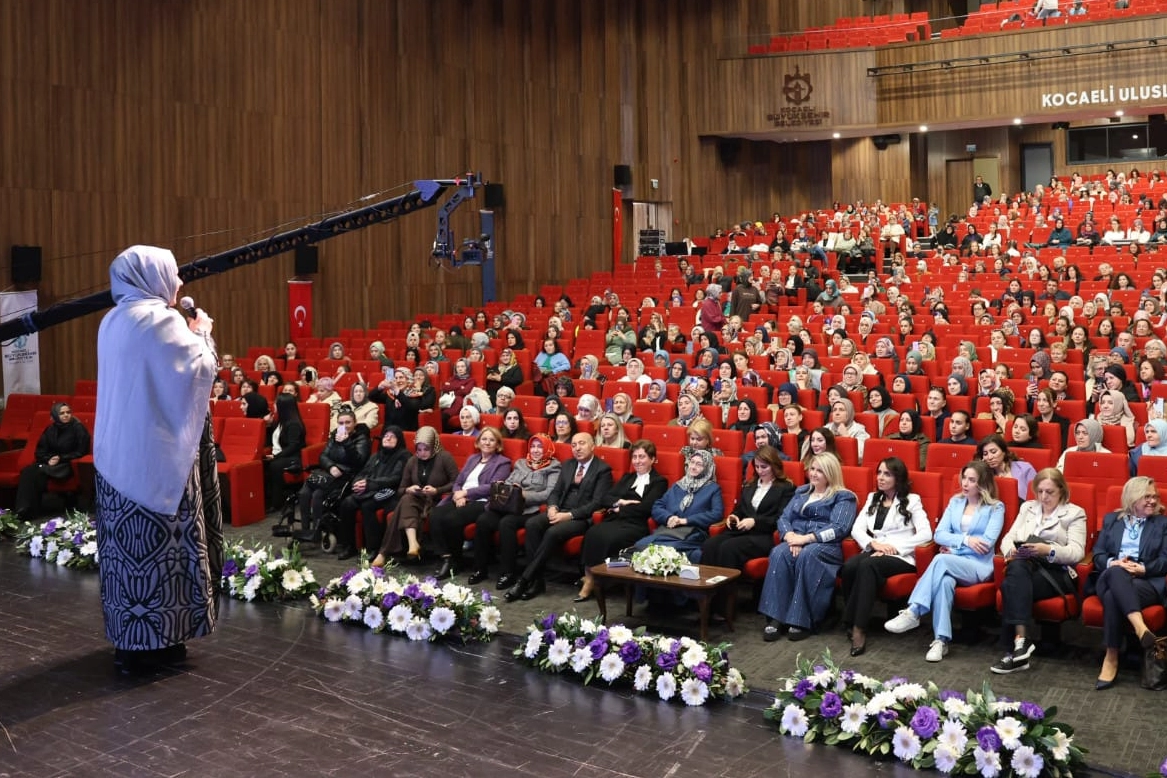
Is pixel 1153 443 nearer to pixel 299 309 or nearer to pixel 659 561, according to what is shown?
pixel 659 561

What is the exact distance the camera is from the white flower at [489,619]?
5.23 m

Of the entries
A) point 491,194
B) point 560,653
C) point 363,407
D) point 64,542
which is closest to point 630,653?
point 560,653

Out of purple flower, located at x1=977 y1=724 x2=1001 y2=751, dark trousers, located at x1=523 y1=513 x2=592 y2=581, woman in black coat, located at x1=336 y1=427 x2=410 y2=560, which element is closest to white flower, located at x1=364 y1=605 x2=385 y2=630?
dark trousers, located at x1=523 y1=513 x2=592 y2=581

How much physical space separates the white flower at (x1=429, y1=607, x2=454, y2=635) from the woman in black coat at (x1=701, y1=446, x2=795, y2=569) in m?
1.32

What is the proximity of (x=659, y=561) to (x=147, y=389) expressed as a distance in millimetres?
2326

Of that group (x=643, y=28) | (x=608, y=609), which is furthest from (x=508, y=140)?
(x=608, y=609)

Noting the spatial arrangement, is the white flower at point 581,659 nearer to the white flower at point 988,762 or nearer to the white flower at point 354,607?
the white flower at point 354,607

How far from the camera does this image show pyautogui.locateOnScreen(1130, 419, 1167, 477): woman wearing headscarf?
19.4 ft

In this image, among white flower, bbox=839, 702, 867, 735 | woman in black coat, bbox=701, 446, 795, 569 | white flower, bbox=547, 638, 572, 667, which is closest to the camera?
white flower, bbox=839, 702, 867, 735

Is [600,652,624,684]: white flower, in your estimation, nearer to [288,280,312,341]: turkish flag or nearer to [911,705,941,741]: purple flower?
[911,705,941,741]: purple flower

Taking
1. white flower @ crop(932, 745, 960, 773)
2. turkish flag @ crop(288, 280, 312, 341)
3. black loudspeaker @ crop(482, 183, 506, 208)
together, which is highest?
black loudspeaker @ crop(482, 183, 506, 208)

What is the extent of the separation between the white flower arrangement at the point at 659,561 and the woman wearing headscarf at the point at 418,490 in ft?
5.74

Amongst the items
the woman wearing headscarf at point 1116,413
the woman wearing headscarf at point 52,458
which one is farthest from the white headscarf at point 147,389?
the woman wearing headscarf at point 1116,413

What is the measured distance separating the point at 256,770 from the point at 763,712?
5.94ft
